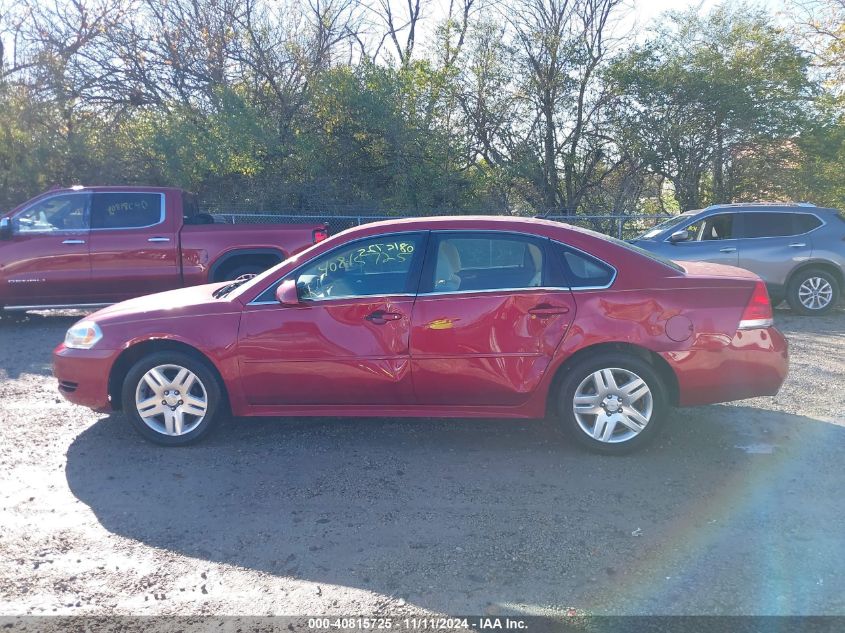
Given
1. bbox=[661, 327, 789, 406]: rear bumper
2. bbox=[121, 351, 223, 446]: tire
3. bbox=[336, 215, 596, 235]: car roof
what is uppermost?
bbox=[336, 215, 596, 235]: car roof

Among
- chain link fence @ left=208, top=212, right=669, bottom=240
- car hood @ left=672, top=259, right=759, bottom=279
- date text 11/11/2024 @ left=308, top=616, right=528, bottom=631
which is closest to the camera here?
date text 11/11/2024 @ left=308, top=616, right=528, bottom=631

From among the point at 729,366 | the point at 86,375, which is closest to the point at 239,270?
the point at 86,375

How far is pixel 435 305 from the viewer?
513 centimetres

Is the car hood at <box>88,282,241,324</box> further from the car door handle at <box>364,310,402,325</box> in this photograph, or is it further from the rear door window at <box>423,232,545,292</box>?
the rear door window at <box>423,232,545,292</box>

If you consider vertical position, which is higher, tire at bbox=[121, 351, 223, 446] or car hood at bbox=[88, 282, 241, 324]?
car hood at bbox=[88, 282, 241, 324]

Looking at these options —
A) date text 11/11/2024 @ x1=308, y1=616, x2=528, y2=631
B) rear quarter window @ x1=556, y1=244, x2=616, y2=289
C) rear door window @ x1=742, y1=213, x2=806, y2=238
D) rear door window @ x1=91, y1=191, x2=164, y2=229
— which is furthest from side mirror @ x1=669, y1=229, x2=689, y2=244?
date text 11/11/2024 @ x1=308, y1=616, x2=528, y2=631

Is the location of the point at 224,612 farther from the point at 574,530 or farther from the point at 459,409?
the point at 459,409

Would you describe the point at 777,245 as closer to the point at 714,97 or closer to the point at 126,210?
the point at 714,97

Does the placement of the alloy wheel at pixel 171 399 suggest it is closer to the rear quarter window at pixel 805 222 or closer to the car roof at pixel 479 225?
the car roof at pixel 479 225

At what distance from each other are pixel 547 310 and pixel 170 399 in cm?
276

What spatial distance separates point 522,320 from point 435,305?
61cm

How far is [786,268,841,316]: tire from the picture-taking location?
1066 centimetres

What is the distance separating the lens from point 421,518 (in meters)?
4.22

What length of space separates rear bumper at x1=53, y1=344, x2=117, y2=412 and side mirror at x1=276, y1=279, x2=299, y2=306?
51.6 inches
